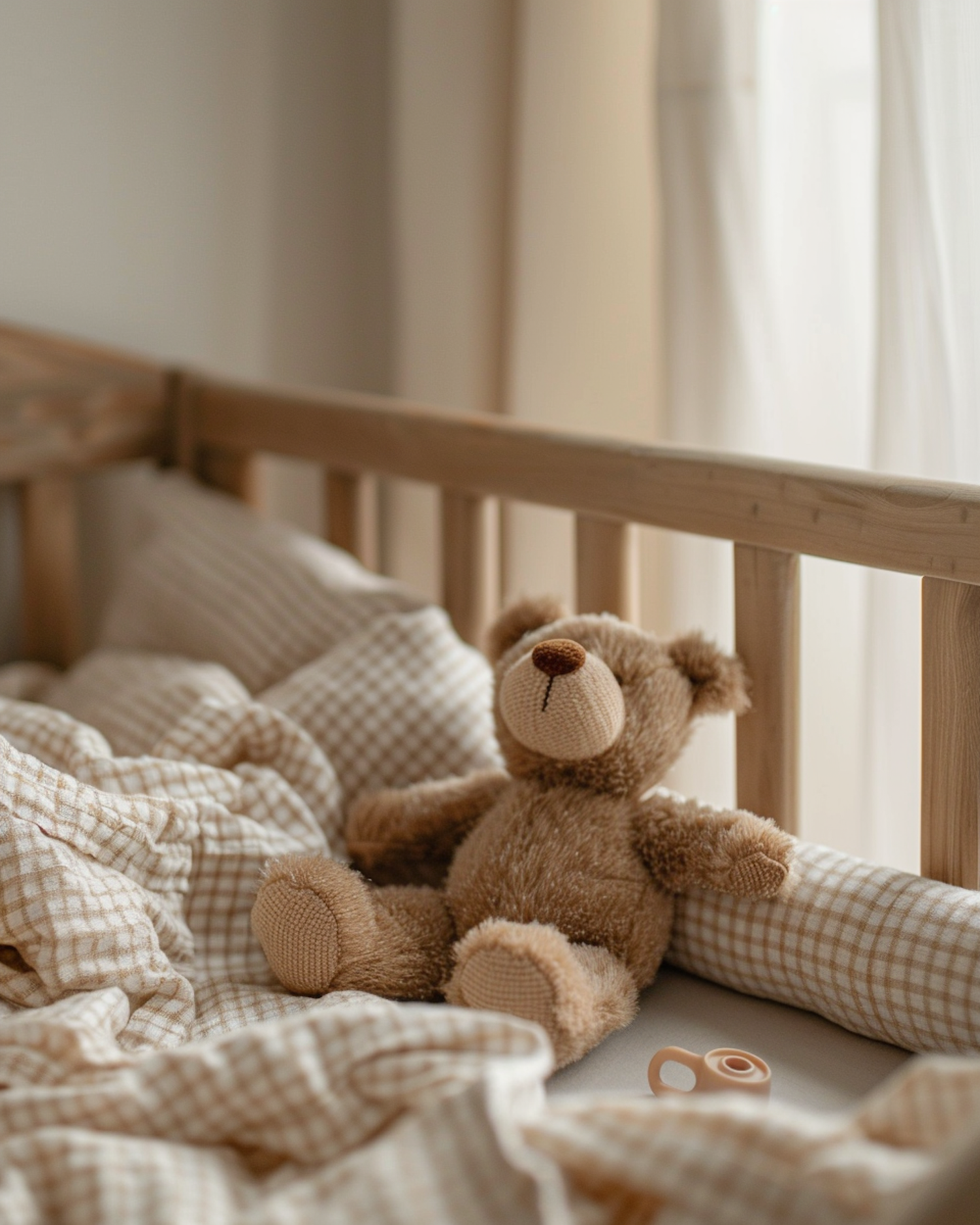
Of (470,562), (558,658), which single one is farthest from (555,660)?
(470,562)

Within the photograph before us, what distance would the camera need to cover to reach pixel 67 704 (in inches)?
51.5

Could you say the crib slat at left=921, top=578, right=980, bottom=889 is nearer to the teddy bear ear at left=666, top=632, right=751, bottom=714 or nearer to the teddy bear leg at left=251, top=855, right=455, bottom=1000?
the teddy bear ear at left=666, top=632, right=751, bottom=714

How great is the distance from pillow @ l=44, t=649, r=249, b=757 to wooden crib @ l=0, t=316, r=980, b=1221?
0.27m

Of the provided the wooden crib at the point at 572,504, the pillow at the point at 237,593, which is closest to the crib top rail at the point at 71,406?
the wooden crib at the point at 572,504

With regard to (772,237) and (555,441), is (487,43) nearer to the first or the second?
(772,237)

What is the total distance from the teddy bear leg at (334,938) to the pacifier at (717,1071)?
20 cm

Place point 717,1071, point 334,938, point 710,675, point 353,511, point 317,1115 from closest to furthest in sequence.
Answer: point 317,1115 < point 717,1071 < point 334,938 < point 710,675 < point 353,511

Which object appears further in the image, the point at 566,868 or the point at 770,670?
the point at 770,670

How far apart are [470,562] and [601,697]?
451mm

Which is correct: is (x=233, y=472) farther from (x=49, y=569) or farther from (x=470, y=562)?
(x=470, y=562)

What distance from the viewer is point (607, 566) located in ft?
3.88

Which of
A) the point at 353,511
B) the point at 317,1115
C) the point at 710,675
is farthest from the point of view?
the point at 353,511

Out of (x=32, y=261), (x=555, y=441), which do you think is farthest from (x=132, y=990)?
(x=32, y=261)

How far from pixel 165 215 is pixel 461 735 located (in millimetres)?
875
